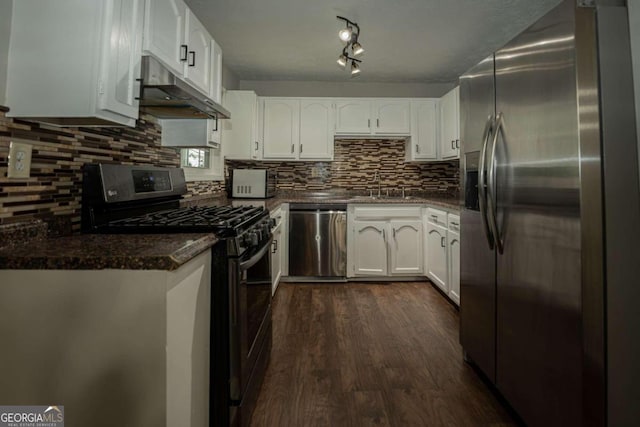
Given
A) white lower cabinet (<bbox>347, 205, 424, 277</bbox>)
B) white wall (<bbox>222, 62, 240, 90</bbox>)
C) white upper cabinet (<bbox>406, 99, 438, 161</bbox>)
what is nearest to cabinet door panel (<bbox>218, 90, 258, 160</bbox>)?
white wall (<bbox>222, 62, 240, 90</bbox>)

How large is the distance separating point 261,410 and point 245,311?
548 millimetres

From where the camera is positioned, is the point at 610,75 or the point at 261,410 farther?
the point at 261,410

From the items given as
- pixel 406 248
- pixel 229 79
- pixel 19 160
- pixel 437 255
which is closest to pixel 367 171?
pixel 406 248

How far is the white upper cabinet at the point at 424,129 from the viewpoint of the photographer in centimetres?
364

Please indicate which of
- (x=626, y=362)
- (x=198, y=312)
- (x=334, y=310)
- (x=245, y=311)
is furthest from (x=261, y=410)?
(x=626, y=362)

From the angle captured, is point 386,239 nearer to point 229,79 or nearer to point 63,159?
point 229,79

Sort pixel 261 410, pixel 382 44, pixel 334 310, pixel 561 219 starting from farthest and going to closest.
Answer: pixel 382 44
pixel 334 310
pixel 261 410
pixel 561 219

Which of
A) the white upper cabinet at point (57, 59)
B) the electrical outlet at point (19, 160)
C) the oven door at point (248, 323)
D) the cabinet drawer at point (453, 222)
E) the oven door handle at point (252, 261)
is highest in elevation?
the white upper cabinet at point (57, 59)

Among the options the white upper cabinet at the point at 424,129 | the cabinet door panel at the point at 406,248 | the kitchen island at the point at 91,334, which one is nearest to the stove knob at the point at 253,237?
the kitchen island at the point at 91,334

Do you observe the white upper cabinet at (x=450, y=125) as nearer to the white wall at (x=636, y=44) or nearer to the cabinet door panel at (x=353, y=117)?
the cabinet door panel at (x=353, y=117)

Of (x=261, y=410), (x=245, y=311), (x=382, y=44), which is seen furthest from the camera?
(x=382, y=44)

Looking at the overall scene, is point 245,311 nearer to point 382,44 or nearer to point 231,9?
point 231,9

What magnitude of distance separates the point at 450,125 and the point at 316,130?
1491 mm

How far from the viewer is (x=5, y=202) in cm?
97
